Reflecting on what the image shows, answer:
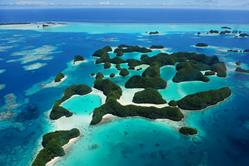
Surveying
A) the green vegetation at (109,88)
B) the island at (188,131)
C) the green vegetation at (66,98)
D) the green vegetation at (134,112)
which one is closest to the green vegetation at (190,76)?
the green vegetation at (109,88)

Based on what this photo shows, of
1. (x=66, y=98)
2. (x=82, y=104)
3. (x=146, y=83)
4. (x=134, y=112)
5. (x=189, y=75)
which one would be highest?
(x=189, y=75)

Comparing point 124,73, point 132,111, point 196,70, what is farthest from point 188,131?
point 124,73

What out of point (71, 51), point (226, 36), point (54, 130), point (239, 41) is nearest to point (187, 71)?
point (54, 130)

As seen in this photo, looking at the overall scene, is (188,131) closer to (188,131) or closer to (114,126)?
(188,131)

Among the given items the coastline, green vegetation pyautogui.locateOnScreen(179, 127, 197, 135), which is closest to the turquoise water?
the coastline

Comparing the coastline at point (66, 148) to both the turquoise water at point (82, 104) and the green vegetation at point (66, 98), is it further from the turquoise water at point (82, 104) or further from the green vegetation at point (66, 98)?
the turquoise water at point (82, 104)

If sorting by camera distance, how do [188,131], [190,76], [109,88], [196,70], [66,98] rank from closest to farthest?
1. [188,131]
2. [66,98]
3. [109,88]
4. [190,76]
5. [196,70]

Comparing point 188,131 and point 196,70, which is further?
point 196,70

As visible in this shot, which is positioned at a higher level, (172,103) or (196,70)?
(196,70)

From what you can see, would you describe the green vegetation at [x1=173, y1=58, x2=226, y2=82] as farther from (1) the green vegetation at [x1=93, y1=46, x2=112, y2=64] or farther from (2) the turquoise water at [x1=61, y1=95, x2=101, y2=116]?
(1) the green vegetation at [x1=93, y1=46, x2=112, y2=64]
